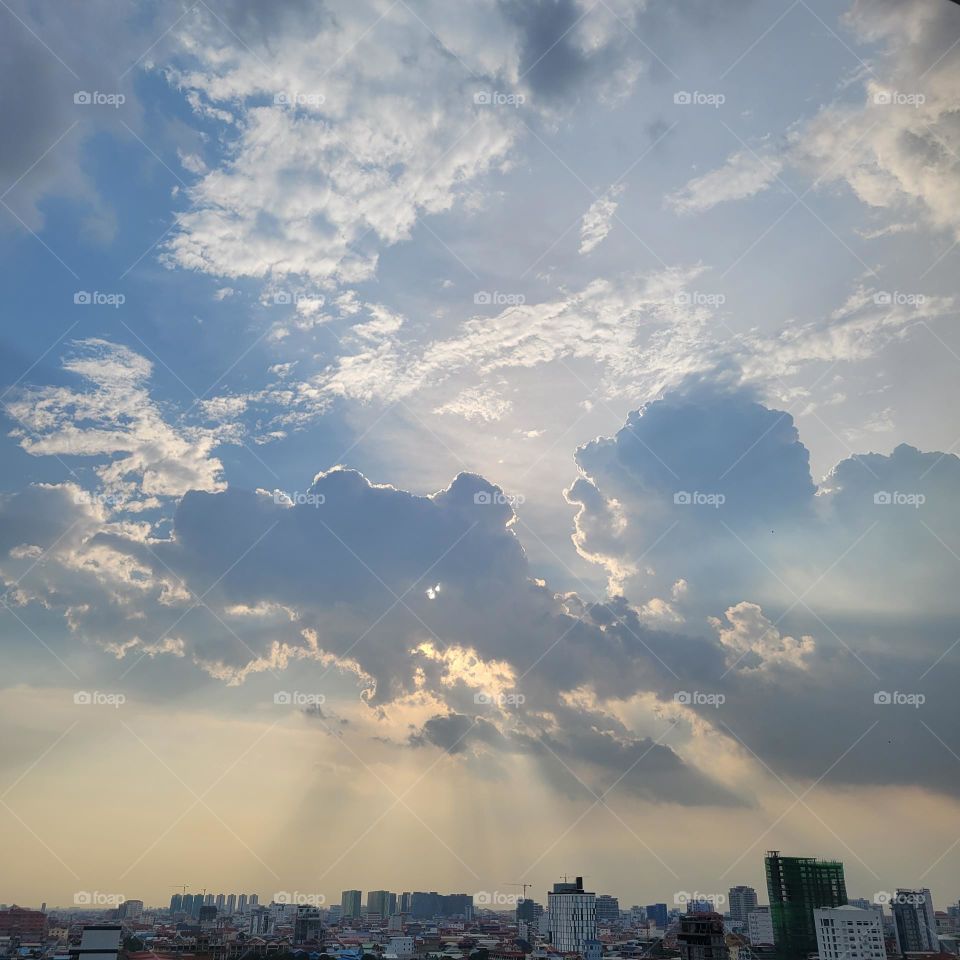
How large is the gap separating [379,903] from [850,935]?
83317 millimetres

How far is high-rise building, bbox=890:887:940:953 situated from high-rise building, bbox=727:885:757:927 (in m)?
30.4

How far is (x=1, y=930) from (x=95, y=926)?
43535mm

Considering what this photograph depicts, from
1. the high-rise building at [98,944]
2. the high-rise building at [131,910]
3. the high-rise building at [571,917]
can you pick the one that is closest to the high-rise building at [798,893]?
the high-rise building at [571,917]

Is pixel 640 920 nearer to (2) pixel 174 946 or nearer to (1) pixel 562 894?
(1) pixel 562 894

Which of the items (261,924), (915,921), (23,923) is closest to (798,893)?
(915,921)

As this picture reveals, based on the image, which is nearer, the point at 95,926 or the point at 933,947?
the point at 95,926

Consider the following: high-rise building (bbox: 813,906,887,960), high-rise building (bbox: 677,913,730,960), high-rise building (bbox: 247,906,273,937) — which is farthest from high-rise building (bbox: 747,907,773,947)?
high-rise building (bbox: 247,906,273,937)

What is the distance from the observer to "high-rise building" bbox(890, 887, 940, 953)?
54.4 m

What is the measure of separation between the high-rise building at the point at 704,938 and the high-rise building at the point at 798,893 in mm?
19592

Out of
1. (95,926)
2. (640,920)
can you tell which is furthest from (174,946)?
(640,920)

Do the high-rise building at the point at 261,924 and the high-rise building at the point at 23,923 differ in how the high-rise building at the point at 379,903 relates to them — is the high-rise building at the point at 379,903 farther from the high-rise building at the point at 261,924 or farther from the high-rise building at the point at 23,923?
the high-rise building at the point at 23,923

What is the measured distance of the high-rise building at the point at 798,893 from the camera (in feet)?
159

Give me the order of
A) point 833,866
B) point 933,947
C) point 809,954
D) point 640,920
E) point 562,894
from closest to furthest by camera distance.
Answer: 1. point 809,954
2. point 833,866
3. point 933,947
4. point 562,894
5. point 640,920

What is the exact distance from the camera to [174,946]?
48875 millimetres
